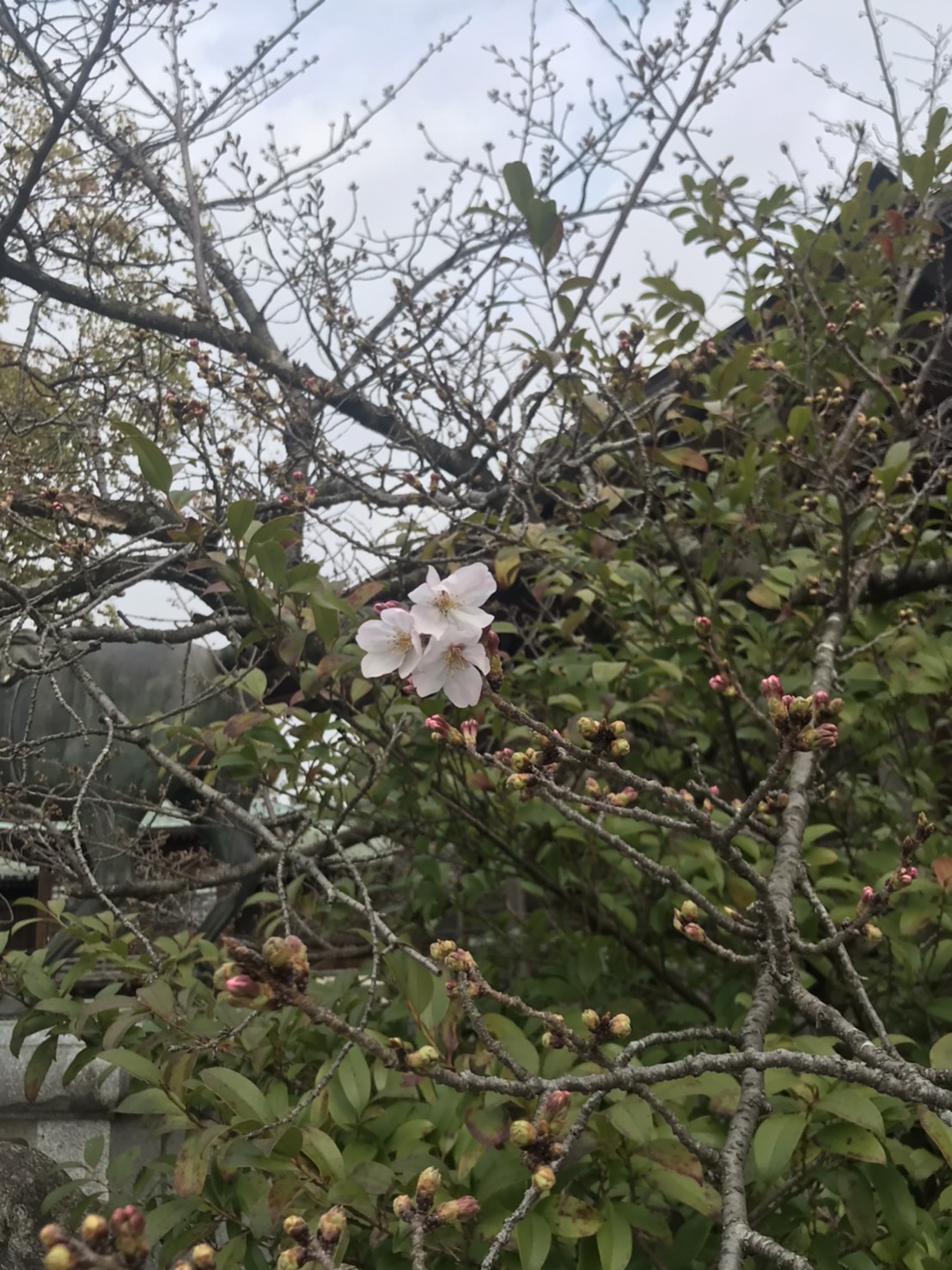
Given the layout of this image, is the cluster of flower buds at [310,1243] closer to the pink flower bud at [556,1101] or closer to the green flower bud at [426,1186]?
the green flower bud at [426,1186]

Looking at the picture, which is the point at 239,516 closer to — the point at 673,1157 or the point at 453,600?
the point at 453,600

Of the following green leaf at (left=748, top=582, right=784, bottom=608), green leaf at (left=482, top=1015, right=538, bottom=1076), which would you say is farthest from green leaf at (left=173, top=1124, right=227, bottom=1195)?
green leaf at (left=748, top=582, right=784, bottom=608)

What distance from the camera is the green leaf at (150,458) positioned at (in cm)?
159

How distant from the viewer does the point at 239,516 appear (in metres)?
1.65

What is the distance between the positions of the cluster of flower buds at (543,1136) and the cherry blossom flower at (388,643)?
50 centimetres

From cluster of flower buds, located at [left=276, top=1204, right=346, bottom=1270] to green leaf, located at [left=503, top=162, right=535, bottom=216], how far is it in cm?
192

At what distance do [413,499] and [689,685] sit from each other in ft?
3.22

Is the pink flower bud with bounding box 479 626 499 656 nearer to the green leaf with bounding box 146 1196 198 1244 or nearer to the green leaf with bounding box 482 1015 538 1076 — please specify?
the green leaf with bounding box 482 1015 538 1076

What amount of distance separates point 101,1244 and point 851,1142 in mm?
988

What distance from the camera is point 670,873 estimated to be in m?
0.95

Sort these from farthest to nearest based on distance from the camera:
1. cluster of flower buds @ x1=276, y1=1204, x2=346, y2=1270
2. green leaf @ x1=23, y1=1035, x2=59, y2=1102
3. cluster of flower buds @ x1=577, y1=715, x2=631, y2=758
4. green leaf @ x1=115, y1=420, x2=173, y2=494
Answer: green leaf @ x1=23, y1=1035, x2=59, y2=1102 → green leaf @ x1=115, y1=420, x2=173, y2=494 → cluster of flower buds @ x1=577, y1=715, x2=631, y2=758 → cluster of flower buds @ x1=276, y1=1204, x2=346, y2=1270

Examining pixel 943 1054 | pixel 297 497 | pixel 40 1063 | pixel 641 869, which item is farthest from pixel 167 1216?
pixel 297 497

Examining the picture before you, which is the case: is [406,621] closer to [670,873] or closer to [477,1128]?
[670,873]

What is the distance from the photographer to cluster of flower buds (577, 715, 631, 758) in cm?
92
